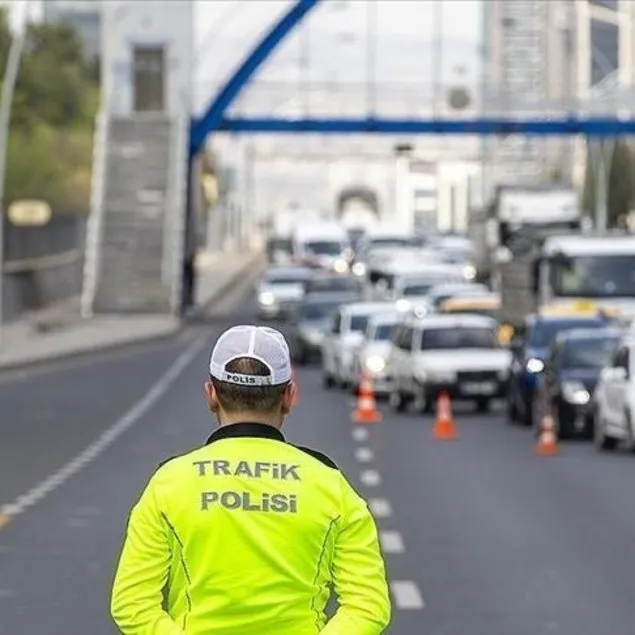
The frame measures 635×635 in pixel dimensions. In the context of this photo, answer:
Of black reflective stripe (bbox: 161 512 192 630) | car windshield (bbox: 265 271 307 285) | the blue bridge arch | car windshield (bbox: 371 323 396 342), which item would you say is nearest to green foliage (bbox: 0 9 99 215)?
the blue bridge arch

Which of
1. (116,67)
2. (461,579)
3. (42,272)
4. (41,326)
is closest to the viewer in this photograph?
(461,579)

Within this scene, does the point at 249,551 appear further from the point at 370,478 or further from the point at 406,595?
the point at 370,478

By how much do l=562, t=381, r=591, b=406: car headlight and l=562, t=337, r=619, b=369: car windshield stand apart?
1.07 m

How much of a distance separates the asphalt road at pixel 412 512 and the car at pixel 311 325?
1465cm

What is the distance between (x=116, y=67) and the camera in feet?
299

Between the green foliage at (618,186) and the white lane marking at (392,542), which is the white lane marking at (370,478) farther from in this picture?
the green foliage at (618,186)

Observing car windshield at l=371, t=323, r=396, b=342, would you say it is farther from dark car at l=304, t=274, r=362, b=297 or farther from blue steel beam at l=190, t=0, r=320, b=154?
blue steel beam at l=190, t=0, r=320, b=154

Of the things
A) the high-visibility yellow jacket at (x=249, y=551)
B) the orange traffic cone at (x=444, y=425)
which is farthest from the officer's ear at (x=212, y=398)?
the orange traffic cone at (x=444, y=425)

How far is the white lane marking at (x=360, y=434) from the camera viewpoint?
3231 centimetres

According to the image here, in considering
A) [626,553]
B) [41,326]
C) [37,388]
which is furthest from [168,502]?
[41,326]

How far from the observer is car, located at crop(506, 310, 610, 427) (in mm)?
35188

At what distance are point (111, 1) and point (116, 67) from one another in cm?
243

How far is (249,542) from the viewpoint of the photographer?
584 cm

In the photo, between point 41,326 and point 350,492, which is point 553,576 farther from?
point 41,326
